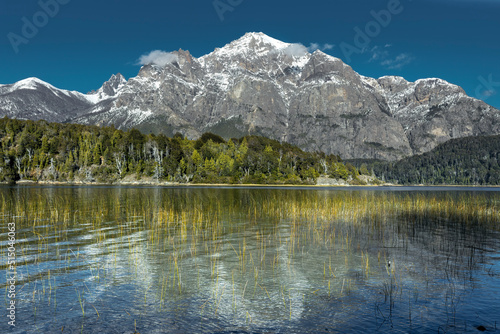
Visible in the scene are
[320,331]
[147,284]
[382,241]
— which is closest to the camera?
[320,331]

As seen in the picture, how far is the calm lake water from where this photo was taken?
40.6ft

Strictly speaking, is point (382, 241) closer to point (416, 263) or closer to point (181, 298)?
point (416, 263)

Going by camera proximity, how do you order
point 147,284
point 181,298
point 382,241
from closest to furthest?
point 181,298 → point 147,284 → point 382,241

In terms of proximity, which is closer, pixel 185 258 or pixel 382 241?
pixel 185 258

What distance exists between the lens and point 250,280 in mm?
17531

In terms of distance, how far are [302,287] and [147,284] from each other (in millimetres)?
7824

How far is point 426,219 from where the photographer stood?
142 ft

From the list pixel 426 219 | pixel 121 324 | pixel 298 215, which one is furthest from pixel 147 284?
pixel 426 219

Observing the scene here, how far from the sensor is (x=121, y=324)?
11969mm

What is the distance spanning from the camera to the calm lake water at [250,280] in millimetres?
12375
